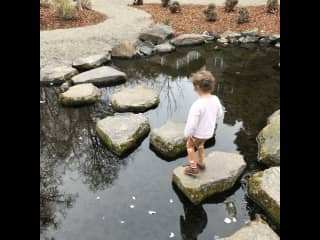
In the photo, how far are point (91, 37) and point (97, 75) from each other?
4.07 m

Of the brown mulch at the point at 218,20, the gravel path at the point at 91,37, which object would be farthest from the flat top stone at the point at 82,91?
the brown mulch at the point at 218,20

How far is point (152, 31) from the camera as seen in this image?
11617mm

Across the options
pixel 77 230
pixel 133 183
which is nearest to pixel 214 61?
pixel 133 183

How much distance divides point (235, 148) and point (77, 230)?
291 cm

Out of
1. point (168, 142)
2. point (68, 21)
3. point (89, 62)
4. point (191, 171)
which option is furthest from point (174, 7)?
point (191, 171)

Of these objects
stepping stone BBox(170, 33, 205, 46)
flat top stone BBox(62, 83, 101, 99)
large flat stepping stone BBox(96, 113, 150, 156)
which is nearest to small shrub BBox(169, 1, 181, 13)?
stepping stone BBox(170, 33, 205, 46)

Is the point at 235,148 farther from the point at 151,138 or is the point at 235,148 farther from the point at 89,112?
the point at 89,112

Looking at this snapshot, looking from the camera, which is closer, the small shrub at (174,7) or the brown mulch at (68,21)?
the brown mulch at (68,21)

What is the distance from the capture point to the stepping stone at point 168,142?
549 cm

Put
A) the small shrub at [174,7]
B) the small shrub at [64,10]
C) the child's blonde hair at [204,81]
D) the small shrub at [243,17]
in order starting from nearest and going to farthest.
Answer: the child's blonde hair at [204,81] → the small shrub at [243,17] → the small shrub at [64,10] → the small shrub at [174,7]

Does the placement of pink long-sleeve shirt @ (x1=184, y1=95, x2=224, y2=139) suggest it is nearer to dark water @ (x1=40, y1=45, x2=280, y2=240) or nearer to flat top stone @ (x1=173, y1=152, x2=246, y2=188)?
flat top stone @ (x1=173, y1=152, x2=246, y2=188)

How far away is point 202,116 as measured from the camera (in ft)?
Answer: 13.7

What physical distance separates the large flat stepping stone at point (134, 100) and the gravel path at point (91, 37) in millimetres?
3146

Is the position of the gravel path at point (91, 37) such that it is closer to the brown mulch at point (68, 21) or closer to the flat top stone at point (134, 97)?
the brown mulch at point (68, 21)
